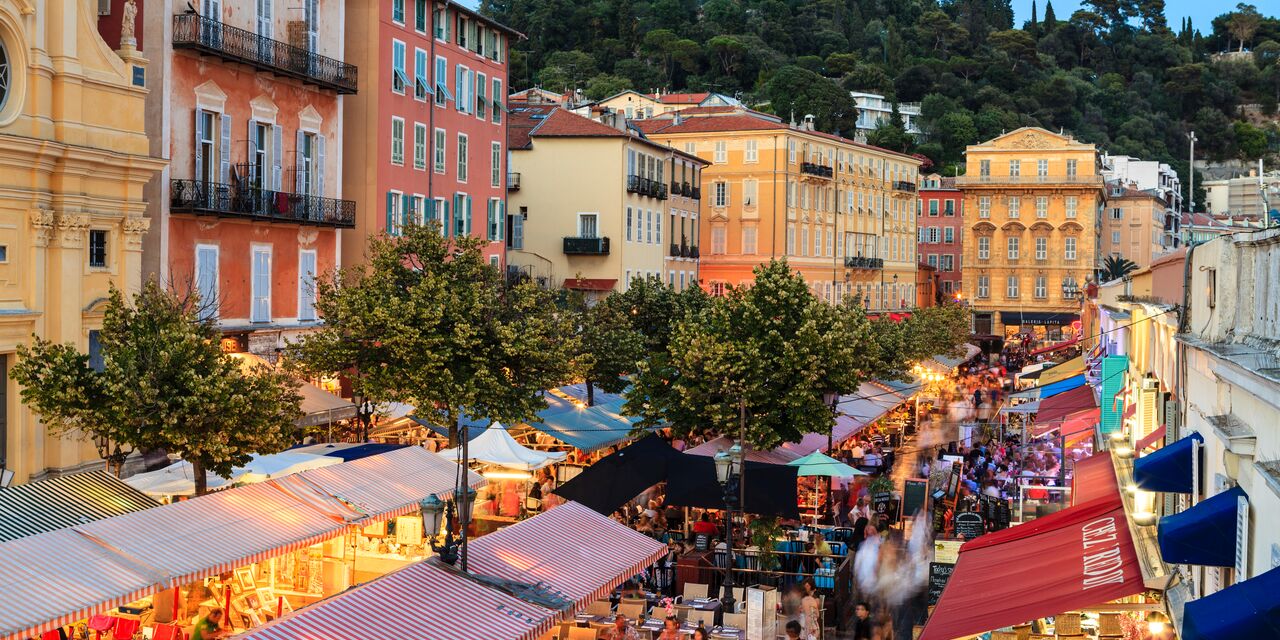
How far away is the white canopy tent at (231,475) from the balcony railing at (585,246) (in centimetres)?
3513

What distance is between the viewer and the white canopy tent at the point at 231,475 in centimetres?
2372

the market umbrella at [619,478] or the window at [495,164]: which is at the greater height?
the window at [495,164]

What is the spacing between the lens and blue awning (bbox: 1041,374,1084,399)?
41562 millimetres

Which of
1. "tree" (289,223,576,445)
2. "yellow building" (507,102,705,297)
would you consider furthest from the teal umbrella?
"yellow building" (507,102,705,297)

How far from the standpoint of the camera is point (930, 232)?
112 m

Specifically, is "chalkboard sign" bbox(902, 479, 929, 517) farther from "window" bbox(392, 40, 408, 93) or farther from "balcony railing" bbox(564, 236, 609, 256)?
"balcony railing" bbox(564, 236, 609, 256)

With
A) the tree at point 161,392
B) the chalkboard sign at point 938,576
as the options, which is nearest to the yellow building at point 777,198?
the chalkboard sign at point 938,576

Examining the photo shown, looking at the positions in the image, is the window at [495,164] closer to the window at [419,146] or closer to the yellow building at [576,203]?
the window at [419,146]

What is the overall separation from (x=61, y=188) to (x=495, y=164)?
2417 cm

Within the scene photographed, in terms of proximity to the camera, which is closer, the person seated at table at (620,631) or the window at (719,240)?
the person seated at table at (620,631)

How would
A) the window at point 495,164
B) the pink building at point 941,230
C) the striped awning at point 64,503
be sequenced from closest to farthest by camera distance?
the striped awning at point 64,503
the window at point 495,164
the pink building at point 941,230

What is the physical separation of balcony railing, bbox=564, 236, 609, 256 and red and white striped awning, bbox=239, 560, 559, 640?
44.2 meters

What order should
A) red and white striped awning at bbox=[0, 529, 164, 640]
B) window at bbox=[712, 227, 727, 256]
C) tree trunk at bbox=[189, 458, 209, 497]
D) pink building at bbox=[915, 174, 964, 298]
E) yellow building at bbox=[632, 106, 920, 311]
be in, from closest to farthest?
red and white striped awning at bbox=[0, 529, 164, 640], tree trunk at bbox=[189, 458, 209, 497], yellow building at bbox=[632, 106, 920, 311], window at bbox=[712, 227, 727, 256], pink building at bbox=[915, 174, 964, 298]

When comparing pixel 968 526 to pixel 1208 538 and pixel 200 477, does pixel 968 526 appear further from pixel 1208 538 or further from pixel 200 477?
pixel 200 477
